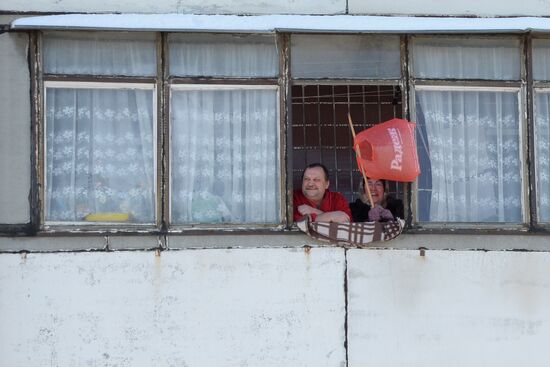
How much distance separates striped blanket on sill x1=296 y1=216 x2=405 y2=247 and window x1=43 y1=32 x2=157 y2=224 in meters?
1.13

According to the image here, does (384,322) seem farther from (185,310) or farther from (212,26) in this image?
(212,26)

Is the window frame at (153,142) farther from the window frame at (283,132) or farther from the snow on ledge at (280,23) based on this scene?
the snow on ledge at (280,23)

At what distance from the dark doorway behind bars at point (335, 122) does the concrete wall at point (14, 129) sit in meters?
3.08

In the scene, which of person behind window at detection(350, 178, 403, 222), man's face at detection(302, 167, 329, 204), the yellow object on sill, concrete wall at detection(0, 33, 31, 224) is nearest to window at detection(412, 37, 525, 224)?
person behind window at detection(350, 178, 403, 222)

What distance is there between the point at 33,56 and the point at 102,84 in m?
0.52

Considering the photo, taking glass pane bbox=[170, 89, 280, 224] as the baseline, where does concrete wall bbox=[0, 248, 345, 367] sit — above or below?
below

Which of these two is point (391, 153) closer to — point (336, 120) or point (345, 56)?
point (345, 56)

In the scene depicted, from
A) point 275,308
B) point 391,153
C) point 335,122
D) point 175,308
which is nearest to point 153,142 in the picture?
point 175,308

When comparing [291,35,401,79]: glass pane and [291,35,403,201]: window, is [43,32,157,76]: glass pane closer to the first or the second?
[291,35,401,79]: glass pane

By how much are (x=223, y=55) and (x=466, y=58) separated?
180cm

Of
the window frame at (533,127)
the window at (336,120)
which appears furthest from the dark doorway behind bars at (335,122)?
the window frame at (533,127)

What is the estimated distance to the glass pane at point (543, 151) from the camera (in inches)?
283

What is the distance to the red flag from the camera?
6.81 m

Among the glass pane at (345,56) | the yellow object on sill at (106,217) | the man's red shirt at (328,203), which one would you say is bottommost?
the yellow object on sill at (106,217)
